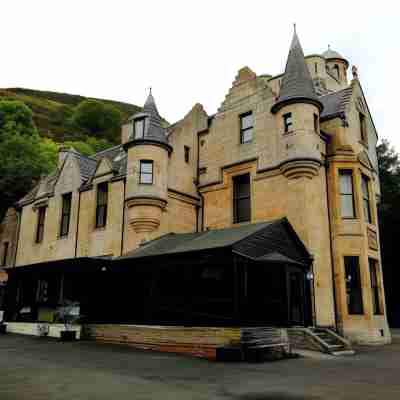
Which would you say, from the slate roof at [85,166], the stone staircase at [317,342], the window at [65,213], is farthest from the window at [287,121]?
the window at [65,213]

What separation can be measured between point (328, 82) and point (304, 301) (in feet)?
146

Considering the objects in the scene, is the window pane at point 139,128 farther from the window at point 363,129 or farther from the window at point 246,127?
the window at point 363,129

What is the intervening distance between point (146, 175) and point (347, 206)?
35.5 feet

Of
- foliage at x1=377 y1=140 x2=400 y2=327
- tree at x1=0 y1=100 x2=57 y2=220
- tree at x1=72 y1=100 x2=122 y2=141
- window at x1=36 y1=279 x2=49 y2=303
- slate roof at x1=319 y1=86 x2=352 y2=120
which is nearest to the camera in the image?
slate roof at x1=319 y1=86 x2=352 y2=120

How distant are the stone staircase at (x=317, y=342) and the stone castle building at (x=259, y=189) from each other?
1270 millimetres

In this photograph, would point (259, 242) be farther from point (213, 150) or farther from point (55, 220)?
point (55, 220)

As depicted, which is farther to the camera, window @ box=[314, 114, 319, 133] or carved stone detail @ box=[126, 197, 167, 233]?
carved stone detail @ box=[126, 197, 167, 233]

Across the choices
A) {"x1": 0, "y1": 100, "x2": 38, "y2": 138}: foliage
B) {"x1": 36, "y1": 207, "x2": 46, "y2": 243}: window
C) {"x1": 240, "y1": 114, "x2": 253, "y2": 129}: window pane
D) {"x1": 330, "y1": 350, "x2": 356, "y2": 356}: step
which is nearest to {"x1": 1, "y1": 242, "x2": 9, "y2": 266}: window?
{"x1": 36, "y1": 207, "x2": 46, "y2": 243}: window

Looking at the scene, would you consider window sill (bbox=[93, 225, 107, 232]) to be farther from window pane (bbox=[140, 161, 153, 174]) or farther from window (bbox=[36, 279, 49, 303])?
window (bbox=[36, 279, 49, 303])

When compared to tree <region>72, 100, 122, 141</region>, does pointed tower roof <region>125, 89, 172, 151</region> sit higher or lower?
lower

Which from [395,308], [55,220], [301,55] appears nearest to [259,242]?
[301,55]

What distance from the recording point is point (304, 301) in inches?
691

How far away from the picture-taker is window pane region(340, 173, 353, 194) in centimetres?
2139

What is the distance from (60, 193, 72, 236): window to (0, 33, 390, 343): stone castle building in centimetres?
10
